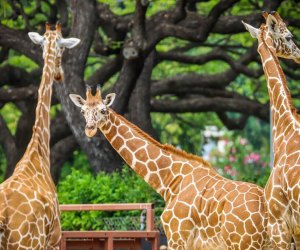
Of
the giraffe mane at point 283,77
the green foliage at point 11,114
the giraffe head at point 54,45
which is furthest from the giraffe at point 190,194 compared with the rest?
the green foliage at point 11,114

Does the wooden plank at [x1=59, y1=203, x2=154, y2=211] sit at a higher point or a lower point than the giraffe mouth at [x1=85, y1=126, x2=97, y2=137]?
lower

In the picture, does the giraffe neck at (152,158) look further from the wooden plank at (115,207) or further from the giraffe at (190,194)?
the wooden plank at (115,207)

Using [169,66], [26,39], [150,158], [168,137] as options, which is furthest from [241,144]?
[150,158]

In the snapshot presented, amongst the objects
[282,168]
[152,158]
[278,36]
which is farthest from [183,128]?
[282,168]

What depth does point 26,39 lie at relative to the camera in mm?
23750

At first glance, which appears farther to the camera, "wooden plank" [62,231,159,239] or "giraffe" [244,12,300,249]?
"wooden plank" [62,231,159,239]

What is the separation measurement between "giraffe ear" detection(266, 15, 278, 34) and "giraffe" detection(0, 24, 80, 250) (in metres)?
3.24

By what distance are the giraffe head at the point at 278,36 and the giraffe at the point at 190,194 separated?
1.84m

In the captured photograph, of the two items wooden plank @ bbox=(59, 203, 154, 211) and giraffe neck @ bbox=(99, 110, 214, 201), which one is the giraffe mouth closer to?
giraffe neck @ bbox=(99, 110, 214, 201)

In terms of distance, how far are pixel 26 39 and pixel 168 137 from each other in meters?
10.8

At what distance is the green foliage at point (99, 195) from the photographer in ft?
64.8

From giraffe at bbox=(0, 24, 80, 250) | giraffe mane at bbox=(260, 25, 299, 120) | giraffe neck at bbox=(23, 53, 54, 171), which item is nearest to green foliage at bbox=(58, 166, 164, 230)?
giraffe neck at bbox=(23, 53, 54, 171)

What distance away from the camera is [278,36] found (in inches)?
625

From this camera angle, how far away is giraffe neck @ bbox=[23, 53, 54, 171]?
15.5 m
